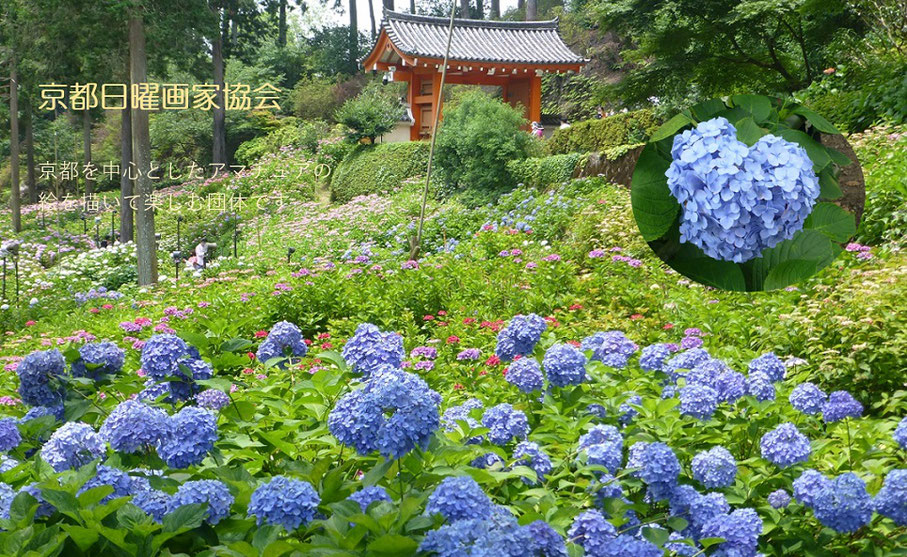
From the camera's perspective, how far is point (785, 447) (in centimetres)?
252

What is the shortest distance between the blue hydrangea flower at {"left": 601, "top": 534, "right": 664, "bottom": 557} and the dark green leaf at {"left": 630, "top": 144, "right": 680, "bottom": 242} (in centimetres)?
82

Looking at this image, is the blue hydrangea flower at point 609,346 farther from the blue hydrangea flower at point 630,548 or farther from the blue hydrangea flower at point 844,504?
the blue hydrangea flower at point 630,548

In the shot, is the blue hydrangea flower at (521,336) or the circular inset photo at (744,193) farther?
the blue hydrangea flower at (521,336)

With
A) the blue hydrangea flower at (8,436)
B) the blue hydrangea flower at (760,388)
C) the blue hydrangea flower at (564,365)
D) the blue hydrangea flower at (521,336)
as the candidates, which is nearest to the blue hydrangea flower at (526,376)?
the blue hydrangea flower at (564,365)

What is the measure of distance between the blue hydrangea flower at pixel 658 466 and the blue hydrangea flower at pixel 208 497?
1.07 metres

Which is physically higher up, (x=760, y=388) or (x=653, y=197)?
(x=653, y=197)

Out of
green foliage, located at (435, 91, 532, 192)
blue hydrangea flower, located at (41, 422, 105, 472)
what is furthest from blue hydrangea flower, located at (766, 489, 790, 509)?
green foliage, located at (435, 91, 532, 192)

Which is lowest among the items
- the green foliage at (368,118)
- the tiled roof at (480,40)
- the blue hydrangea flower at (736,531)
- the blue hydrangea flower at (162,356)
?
the blue hydrangea flower at (736,531)

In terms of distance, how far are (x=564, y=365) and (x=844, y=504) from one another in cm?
89

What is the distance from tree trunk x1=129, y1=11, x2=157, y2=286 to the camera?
39.7ft

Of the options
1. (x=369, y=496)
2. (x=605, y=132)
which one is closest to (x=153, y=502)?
(x=369, y=496)

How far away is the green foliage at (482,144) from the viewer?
13.3 metres

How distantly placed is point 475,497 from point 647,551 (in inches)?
17.4

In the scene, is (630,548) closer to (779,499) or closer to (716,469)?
(716,469)
